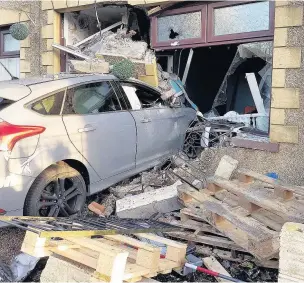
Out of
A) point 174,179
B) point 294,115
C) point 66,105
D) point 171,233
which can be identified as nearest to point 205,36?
point 294,115

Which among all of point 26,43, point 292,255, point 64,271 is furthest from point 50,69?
point 292,255

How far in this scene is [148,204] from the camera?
486cm

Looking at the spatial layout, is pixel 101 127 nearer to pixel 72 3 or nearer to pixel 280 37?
pixel 280 37

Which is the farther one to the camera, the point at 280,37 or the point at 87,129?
the point at 280,37

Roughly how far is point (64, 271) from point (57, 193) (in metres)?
1.47

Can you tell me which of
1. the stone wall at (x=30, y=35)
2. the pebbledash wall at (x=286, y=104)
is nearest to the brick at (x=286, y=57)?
the pebbledash wall at (x=286, y=104)

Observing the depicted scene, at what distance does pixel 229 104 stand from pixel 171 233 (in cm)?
619

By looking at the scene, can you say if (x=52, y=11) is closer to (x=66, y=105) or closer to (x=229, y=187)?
(x=66, y=105)

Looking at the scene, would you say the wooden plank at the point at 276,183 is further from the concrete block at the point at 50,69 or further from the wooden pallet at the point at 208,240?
the concrete block at the point at 50,69

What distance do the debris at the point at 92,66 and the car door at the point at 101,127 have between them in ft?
3.71

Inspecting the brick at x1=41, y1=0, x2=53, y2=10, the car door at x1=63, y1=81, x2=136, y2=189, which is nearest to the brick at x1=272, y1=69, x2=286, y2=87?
the car door at x1=63, y1=81, x2=136, y2=189

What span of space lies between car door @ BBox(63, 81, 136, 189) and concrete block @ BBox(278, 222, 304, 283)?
2801mm

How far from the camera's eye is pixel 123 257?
3.04 metres

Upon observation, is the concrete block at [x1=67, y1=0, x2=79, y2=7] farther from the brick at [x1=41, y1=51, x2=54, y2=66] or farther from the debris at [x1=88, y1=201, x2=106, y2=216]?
the debris at [x1=88, y1=201, x2=106, y2=216]
